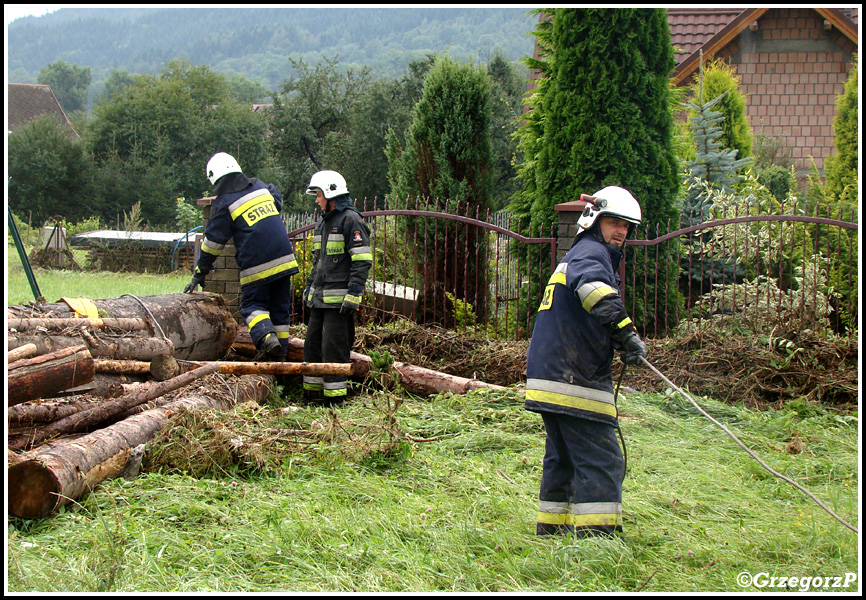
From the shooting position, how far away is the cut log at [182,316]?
5613 millimetres

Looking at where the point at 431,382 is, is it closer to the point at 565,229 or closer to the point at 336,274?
the point at 336,274

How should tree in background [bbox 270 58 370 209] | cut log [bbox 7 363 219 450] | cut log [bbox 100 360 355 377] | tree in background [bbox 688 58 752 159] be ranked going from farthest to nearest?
tree in background [bbox 270 58 370 209] → tree in background [bbox 688 58 752 159] → cut log [bbox 100 360 355 377] → cut log [bbox 7 363 219 450]

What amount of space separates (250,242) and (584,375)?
397cm

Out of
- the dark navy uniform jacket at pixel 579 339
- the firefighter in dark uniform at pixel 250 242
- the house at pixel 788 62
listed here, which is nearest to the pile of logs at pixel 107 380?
the firefighter in dark uniform at pixel 250 242

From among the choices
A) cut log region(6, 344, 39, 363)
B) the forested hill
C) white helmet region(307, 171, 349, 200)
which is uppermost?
the forested hill

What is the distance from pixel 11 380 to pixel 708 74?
13866mm

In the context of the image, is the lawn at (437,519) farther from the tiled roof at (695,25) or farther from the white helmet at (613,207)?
the tiled roof at (695,25)

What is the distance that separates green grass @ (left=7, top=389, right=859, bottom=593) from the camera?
2865 mm

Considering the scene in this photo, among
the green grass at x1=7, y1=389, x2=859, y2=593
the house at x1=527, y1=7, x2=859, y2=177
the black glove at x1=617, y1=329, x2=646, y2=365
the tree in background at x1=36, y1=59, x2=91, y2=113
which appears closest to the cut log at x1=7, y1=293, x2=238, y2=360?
the green grass at x1=7, y1=389, x2=859, y2=593

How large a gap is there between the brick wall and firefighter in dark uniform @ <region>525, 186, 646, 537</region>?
1508 cm

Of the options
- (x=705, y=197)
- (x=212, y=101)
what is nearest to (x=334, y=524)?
(x=705, y=197)

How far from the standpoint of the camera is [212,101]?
38.2m

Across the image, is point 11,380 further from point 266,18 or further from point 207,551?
point 266,18

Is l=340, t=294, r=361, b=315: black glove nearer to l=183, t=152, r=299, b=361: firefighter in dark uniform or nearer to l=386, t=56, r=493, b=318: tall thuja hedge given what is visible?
l=183, t=152, r=299, b=361: firefighter in dark uniform
